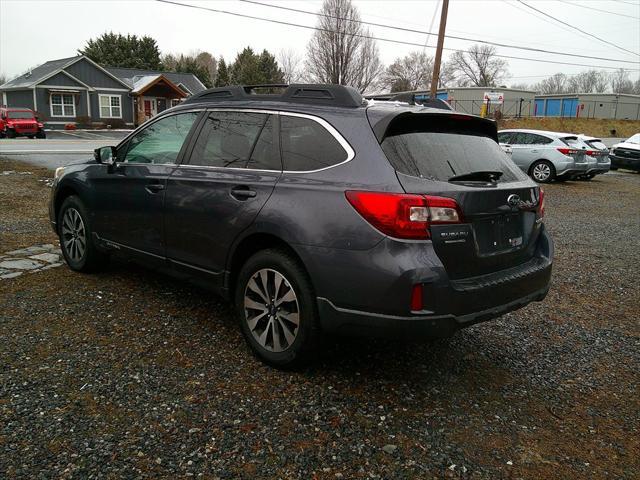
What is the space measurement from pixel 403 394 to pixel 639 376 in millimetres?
1739

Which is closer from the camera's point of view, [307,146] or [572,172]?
[307,146]

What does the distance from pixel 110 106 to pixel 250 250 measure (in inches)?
1820

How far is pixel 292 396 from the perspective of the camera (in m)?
3.12

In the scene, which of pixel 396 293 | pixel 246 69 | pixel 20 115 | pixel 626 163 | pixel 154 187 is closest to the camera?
pixel 396 293

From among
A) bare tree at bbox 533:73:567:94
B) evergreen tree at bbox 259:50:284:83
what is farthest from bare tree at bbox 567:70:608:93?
evergreen tree at bbox 259:50:284:83

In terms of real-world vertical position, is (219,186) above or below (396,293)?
above

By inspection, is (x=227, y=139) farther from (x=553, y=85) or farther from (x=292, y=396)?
(x=553, y=85)

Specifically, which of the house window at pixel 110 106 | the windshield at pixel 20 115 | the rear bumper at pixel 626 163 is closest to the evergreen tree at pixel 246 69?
the house window at pixel 110 106

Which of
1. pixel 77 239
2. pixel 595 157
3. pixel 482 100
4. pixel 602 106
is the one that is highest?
pixel 482 100

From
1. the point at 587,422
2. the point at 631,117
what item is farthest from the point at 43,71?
the point at 631,117

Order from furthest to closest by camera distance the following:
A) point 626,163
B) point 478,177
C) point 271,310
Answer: point 626,163 → point 271,310 → point 478,177

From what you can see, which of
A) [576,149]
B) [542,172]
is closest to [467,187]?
[542,172]

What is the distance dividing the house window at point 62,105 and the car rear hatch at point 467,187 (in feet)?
148

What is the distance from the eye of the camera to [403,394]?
3211mm
